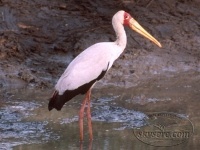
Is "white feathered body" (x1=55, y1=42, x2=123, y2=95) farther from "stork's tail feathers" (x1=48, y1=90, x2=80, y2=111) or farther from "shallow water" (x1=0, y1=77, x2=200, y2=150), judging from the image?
"shallow water" (x1=0, y1=77, x2=200, y2=150)

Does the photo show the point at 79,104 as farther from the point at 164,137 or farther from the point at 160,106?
the point at 164,137

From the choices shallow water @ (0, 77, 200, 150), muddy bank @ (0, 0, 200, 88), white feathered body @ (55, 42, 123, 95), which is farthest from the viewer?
muddy bank @ (0, 0, 200, 88)

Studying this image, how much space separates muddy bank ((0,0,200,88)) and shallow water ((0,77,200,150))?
328 mm

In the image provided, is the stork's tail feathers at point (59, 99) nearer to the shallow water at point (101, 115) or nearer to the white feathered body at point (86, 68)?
the white feathered body at point (86, 68)


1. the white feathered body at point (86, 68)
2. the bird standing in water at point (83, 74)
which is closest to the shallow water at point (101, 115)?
the bird standing in water at point (83, 74)

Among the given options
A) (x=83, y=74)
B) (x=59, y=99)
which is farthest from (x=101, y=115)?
(x=59, y=99)

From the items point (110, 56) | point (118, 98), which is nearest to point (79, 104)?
point (118, 98)

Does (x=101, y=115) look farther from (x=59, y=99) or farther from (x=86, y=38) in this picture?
(x=86, y=38)

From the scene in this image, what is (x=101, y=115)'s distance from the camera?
8.58 meters

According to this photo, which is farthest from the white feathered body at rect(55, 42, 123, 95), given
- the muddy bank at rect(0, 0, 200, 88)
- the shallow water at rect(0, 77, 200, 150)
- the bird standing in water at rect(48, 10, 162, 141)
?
the muddy bank at rect(0, 0, 200, 88)

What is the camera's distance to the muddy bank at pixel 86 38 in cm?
991

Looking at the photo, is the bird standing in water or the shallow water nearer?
the shallow water

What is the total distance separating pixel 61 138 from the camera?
25.1 ft

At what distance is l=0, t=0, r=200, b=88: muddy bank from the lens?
991 centimetres
